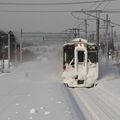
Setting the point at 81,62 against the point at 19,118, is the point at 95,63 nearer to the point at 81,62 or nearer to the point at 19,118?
the point at 81,62

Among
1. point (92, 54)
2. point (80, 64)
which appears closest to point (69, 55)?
point (80, 64)

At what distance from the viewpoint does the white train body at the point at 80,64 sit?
28172 millimetres

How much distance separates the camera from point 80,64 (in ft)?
93.0

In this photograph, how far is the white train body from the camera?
92.4ft

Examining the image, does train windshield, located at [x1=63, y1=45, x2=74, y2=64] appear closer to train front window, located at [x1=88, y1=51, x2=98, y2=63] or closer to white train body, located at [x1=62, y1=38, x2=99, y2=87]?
white train body, located at [x1=62, y1=38, x2=99, y2=87]

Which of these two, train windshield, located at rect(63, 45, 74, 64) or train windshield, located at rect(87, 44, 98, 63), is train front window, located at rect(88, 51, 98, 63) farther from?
train windshield, located at rect(63, 45, 74, 64)

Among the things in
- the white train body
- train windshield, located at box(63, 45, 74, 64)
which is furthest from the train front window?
train windshield, located at box(63, 45, 74, 64)

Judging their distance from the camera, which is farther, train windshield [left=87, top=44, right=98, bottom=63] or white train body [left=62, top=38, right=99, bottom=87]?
train windshield [left=87, top=44, right=98, bottom=63]

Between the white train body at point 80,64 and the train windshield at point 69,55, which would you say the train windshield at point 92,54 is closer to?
the white train body at point 80,64

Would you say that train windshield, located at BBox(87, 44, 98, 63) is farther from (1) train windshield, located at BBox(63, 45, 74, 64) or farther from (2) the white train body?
(1) train windshield, located at BBox(63, 45, 74, 64)

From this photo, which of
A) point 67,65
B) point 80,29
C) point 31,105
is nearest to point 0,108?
point 31,105

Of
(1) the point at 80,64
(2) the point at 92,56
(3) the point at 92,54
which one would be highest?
(3) the point at 92,54

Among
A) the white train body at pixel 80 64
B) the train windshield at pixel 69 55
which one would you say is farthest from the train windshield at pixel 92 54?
the train windshield at pixel 69 55

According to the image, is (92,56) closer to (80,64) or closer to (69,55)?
(80,64)
